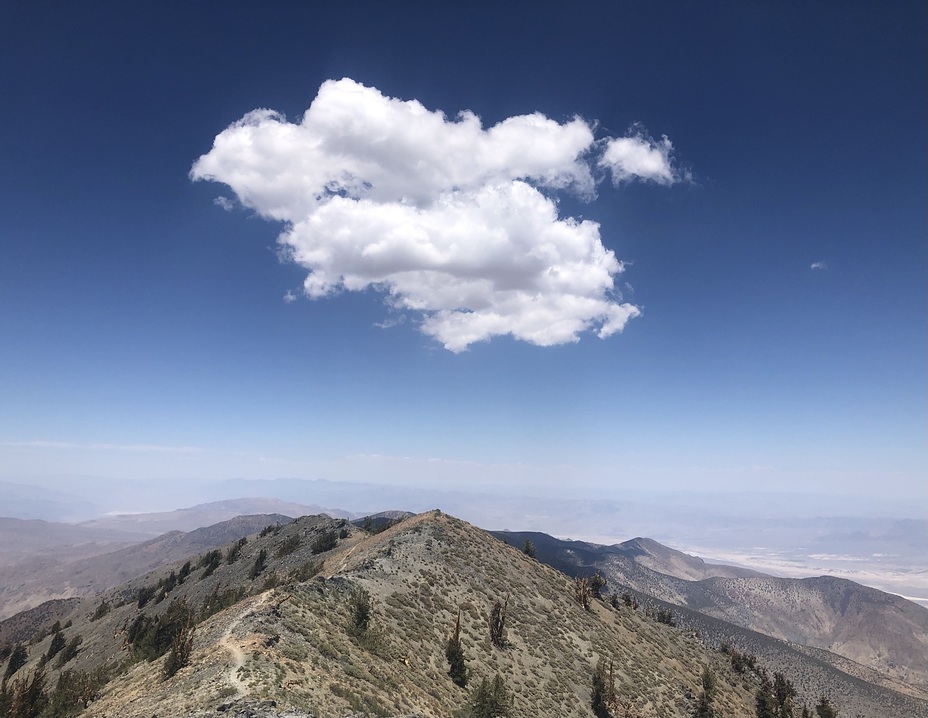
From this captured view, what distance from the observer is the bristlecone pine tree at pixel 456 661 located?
2769cm

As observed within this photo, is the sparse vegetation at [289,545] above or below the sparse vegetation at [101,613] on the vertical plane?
above

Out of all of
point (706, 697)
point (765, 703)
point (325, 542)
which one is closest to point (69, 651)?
point (325, 542)

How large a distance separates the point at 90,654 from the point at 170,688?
146 feet

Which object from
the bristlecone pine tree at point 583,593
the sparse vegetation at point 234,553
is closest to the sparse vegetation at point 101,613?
the sparse vegetation at point 234,553

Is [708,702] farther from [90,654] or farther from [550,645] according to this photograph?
[90,654]

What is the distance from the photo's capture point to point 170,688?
1753 cm

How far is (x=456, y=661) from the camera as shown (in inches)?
1133

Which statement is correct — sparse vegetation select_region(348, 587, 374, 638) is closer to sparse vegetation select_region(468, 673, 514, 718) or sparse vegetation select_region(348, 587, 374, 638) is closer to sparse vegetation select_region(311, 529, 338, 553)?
sparse vegetation select_region(468, 673, 514, 718)

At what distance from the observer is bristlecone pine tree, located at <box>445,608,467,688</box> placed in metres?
27.7

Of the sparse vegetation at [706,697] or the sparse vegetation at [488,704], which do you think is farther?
the sparse vegetation at [706,697]

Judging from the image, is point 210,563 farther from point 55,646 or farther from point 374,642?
point 374,642

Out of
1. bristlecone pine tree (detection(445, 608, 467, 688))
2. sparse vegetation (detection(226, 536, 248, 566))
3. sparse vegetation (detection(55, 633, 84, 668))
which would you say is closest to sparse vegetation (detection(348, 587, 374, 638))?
bristlecone pine tree (detection(445, 608, 467, 688))

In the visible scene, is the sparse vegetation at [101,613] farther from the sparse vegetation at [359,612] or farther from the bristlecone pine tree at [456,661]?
the bristlecone pine tree at [456,661]

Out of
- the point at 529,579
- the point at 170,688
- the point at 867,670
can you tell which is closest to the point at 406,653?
the point at 170,688
